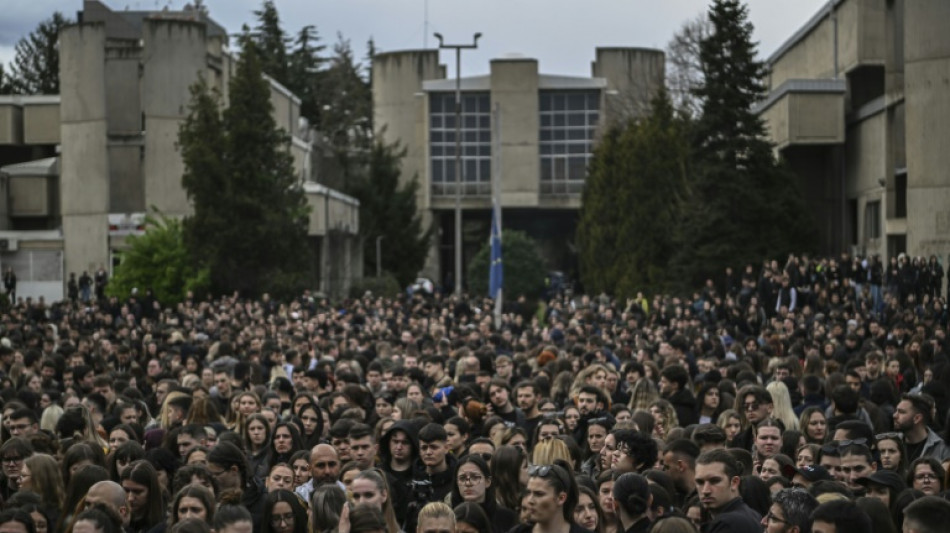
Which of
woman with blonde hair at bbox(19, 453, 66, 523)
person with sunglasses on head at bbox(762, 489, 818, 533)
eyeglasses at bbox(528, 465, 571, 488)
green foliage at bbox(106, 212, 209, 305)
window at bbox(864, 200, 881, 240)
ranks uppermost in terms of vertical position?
window at bbox(864, 200, 881, 240)

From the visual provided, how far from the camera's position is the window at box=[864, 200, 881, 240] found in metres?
52.1

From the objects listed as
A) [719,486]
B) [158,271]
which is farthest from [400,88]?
[719,486]

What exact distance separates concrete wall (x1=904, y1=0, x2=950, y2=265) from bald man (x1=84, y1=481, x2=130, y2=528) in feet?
122

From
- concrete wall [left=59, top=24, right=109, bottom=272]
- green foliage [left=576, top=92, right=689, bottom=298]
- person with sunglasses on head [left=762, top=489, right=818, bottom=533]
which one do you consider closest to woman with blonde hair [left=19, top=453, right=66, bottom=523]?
person with sunglasses on head [left=762, top=489, right=818, bottom=533]

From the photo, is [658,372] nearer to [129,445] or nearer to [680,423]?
[680,423]

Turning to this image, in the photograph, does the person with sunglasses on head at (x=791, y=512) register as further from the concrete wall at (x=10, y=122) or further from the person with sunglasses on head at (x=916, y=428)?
the concrete wall at (x=10, y=122)

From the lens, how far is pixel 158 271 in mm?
53719

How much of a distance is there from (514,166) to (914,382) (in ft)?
244

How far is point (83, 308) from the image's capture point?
1620 inches

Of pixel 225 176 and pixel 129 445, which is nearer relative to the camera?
pixel 129 445

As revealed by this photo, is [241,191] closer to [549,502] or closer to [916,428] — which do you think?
[916,428]

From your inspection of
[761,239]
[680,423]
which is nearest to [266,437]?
[680,423]

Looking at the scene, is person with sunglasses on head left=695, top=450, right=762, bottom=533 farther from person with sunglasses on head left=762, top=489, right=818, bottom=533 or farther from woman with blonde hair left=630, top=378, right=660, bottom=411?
woman with blonde hair left=630, top=378, right=660, bottom=411

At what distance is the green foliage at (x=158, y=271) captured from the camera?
175 ft
